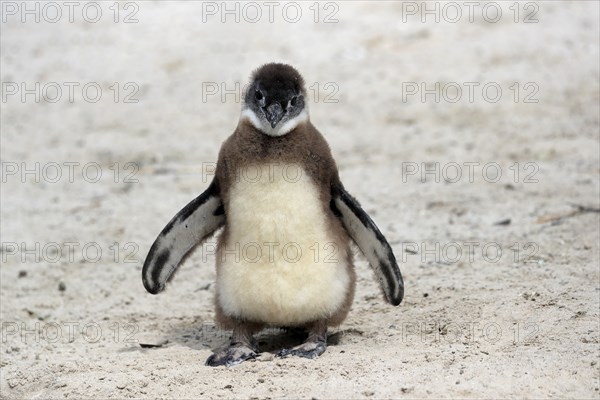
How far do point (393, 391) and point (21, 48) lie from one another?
854 centimetres

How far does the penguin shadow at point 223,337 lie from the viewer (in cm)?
466

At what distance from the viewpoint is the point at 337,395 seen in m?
3.71

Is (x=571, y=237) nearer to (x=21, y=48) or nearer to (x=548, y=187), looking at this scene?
(x=548, y=187)

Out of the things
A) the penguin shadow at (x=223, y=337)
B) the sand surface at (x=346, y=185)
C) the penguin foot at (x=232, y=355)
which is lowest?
the penguin shadow at (x=223, y=337)

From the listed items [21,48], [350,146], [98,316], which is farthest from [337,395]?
[21,48]

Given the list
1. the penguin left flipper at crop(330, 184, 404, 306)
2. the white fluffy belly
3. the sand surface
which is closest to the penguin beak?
the white fluffy belly

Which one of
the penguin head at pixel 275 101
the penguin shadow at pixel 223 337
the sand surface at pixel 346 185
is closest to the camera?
the sand surface at pixel 346 185

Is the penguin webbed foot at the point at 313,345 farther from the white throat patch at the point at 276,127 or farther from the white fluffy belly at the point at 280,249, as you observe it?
the white throat patch at the point at 276,127

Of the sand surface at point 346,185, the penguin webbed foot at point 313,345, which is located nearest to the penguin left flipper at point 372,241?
the sand surface at point 346,185

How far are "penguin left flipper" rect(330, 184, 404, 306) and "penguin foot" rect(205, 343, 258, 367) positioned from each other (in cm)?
72

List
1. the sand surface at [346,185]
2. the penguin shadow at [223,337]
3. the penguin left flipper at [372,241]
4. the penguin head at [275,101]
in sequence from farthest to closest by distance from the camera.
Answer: the penguin shadow at [223,337], the penguin left flipper at [372,241], the penguin head at [275,101], the sand surface at [346,185]

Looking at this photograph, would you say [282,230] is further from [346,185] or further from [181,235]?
[346,185]

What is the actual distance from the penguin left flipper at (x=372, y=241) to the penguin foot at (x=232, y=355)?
0.72 meters

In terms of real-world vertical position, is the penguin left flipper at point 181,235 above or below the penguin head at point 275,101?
below
